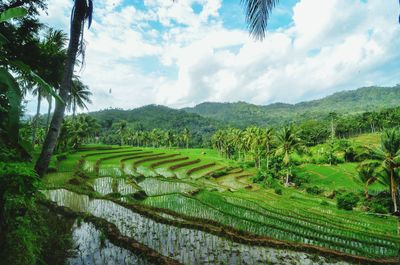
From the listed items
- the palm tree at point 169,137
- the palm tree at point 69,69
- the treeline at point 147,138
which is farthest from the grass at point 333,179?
the treeline at point 147,138

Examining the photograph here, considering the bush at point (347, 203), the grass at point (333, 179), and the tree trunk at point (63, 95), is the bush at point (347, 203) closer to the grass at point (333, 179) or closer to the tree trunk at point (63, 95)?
the grass at point (333, 179)

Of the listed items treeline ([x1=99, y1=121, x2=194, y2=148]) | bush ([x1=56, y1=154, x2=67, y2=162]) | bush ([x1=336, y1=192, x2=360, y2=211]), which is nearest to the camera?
bush ([x1=336, y1=192, x2=360, y2=211])

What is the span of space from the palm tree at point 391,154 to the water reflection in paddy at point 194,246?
2188 centimetres

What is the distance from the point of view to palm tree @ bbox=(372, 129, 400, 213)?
25.4 m

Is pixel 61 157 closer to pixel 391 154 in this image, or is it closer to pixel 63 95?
pixel 63 95

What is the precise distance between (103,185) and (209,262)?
14.3 meters

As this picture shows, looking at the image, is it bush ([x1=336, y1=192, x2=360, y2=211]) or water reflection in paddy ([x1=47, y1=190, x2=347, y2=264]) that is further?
bush ([x1=336, y1=192, x2=360, y2=211])

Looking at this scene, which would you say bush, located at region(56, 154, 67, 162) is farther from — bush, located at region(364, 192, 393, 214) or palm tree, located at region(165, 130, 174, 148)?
palm tree, located at region(165, 130, 174, 148)

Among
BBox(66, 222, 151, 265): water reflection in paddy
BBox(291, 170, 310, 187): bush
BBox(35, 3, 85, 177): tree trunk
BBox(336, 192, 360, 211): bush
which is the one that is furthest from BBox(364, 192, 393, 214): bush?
BBox(35, 3, 85, 177): tree trunk

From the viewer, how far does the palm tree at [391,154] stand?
83.5 ft

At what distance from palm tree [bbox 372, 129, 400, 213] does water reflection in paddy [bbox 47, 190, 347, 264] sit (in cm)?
2188

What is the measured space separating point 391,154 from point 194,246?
25137 millimetres

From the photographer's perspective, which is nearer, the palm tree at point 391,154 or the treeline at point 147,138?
the palm tree at point 391,154

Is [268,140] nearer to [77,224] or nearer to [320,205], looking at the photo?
[320,205]
